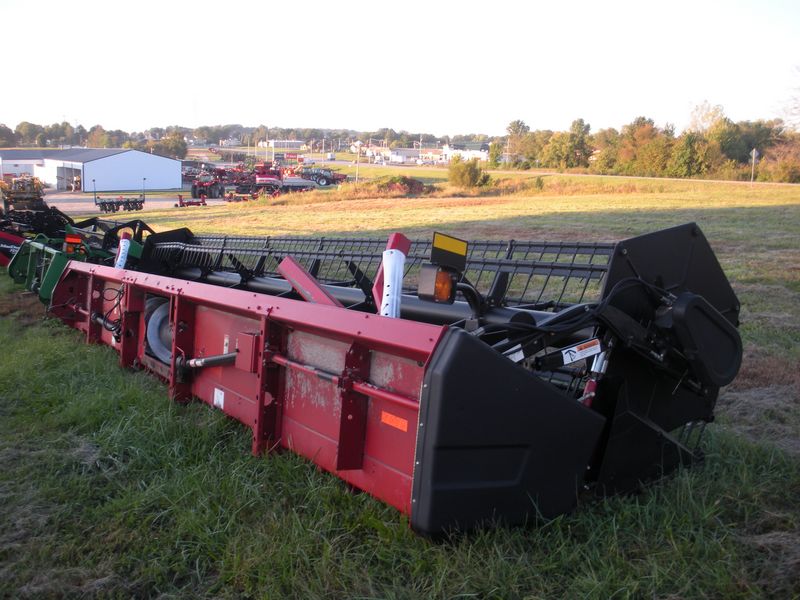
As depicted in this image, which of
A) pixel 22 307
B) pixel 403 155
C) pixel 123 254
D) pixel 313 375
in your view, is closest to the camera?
pixel 313 375

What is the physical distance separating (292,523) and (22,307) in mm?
6845

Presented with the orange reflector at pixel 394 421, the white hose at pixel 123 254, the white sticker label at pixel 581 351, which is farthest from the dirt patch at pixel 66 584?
the white hose at pixel 123 254

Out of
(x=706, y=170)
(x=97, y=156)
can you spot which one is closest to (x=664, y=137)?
(x=706, y=170)

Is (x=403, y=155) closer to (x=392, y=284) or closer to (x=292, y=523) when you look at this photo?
(x=392, y=284)

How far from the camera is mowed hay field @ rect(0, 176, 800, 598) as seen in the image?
250cm

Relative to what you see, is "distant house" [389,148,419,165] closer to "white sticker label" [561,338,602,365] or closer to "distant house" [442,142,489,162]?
"distant house" [442,142,489,162]

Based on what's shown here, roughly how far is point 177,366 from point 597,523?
8.73 ft

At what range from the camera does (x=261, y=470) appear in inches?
135

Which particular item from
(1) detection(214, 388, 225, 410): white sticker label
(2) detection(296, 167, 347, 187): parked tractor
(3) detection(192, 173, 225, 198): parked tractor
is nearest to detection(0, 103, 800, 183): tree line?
(2) detection(296, 167, 347, 187): parked tractor

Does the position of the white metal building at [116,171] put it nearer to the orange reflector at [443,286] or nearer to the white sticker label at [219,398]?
the white sticker label at [219,398]

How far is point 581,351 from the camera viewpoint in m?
2.73

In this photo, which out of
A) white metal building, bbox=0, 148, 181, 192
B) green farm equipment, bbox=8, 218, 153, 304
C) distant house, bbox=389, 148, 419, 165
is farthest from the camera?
distant house, bbox=389, 148, 419, 165

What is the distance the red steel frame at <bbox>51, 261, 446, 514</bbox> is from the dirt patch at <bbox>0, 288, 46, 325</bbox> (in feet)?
12.2

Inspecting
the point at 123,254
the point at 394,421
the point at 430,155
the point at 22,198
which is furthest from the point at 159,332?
the point at 430,155
